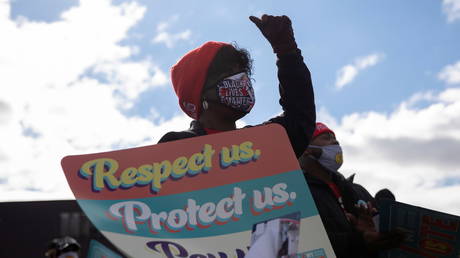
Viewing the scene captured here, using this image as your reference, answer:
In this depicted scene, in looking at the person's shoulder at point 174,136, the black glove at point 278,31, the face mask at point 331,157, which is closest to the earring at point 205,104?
the person's shoulder at point 174,136

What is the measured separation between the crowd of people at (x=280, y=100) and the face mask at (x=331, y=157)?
2.07ft

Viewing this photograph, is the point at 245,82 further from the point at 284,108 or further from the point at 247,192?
the point at 247,192

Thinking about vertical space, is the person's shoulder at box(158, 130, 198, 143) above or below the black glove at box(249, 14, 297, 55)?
below

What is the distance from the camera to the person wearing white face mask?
7.03 feet

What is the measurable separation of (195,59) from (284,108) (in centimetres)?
39

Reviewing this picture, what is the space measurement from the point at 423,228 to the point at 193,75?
39.2 inches

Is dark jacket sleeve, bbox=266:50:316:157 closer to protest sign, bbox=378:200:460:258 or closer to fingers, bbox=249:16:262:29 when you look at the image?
fingers, bbox=249:16:262:29

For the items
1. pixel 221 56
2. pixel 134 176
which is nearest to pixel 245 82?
pixel 221 56

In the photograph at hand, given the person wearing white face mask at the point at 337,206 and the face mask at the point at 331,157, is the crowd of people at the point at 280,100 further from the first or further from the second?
the face mask at the point at 331,157

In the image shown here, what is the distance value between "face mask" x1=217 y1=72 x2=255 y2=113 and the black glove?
7.0 inches

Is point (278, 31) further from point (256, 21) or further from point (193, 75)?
point (193, 75)

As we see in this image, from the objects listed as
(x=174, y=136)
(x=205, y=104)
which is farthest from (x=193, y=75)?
(x=174, y=136)

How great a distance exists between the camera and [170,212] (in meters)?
1.39

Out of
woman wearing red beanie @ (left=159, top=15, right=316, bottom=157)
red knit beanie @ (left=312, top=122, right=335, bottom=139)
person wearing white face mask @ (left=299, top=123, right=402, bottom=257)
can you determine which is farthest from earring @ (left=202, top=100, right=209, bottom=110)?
red knit beanie @ (left=312, top=122, right=335, bottom=139)
